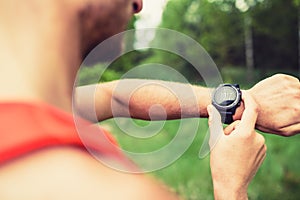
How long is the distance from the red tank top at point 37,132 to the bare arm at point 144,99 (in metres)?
0.82

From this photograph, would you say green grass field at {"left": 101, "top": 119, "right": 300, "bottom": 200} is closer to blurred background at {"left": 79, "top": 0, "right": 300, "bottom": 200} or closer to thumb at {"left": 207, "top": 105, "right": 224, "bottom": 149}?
blurred background at {"left": 79, "top": 0, "right": 300, "bottom": 200}

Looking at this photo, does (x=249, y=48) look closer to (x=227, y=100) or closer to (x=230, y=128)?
(x=227, y=100)

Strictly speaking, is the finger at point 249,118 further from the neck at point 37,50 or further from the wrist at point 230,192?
the neck at point 37,50

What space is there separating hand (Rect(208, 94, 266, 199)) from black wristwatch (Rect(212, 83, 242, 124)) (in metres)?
0.19

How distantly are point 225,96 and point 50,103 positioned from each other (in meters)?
0.85

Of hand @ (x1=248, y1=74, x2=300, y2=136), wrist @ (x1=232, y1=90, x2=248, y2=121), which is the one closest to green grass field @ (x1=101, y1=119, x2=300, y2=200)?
hand @ (x1=248, y1=74, x2=300, y2=136)

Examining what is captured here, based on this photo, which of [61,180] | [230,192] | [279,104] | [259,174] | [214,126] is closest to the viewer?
[61,180]

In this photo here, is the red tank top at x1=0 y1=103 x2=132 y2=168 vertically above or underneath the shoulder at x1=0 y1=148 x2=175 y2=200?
above

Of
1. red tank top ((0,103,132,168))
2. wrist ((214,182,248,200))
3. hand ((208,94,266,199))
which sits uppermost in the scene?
red tank top ((0,103,132,168))

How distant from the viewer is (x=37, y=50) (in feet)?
2.02

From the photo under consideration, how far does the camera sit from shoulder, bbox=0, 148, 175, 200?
1.76 feet

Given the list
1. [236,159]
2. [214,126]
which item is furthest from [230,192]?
[214,126]

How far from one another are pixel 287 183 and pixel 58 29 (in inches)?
203

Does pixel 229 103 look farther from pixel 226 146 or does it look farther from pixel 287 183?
pixel 287 183
